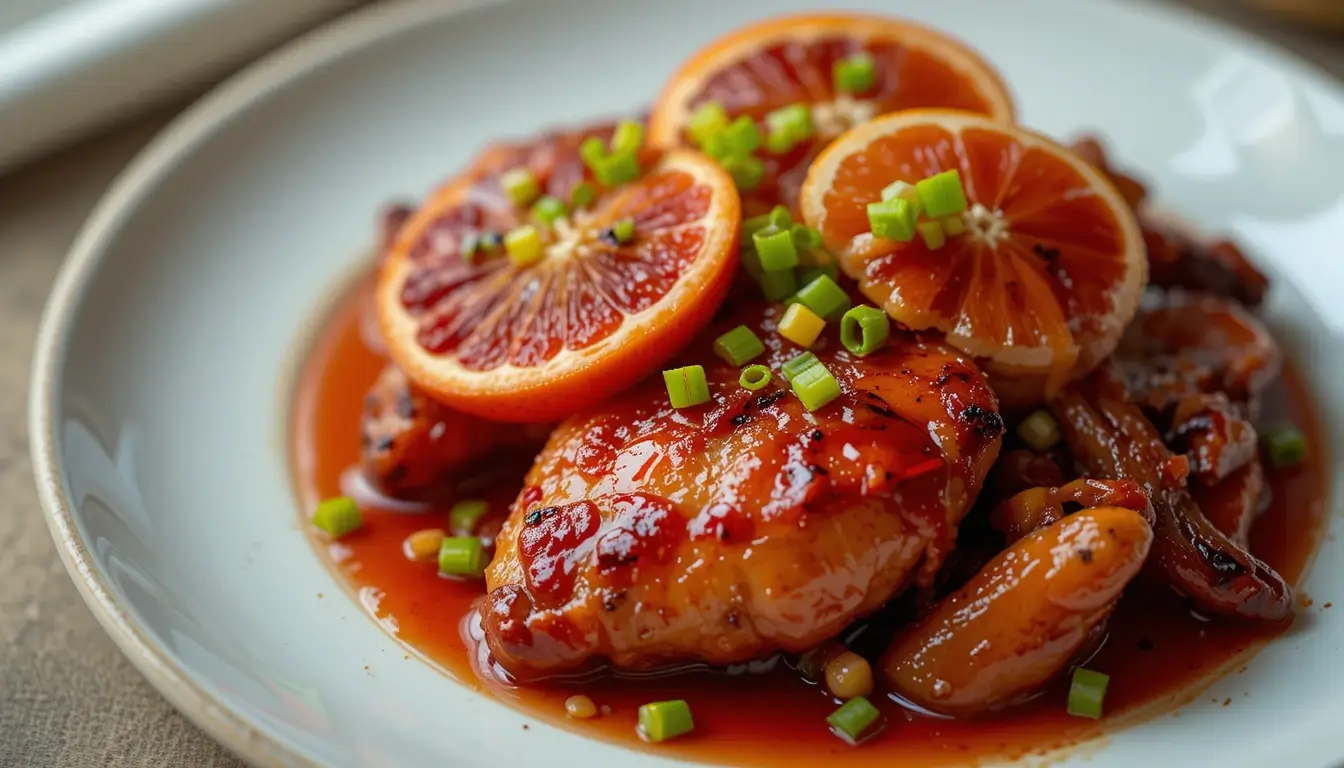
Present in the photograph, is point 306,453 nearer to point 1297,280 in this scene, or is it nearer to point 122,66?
point 122,66

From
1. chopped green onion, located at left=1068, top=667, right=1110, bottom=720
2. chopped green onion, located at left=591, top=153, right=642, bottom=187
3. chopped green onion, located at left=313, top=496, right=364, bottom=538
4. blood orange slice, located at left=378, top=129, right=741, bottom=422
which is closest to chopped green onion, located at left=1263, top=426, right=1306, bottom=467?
chopped green onion, located at left=1068, top=667, right=1110, bottom=720

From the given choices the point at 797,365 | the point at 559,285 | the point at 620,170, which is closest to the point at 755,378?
the point at 797,365

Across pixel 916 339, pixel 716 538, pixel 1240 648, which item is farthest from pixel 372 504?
pixel 1240 648

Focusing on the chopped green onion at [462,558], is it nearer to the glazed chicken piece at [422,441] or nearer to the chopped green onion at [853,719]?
the glazed chicken piece at [422,441]

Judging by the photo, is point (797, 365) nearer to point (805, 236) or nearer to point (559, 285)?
point (805, 236)

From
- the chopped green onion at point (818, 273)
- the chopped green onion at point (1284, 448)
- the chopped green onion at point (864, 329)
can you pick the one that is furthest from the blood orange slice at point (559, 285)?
the chopped green onion at point (1284, 448)

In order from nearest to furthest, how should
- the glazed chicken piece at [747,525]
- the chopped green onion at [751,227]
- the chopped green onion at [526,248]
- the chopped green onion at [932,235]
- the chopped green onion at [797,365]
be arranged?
the glazed chicken piece at [747,525]
the chopped green onion at [797,365]
the chopped green onion at [932,235]
the chopped green onion at [751,227]
the chopped green onion at [526,248]
